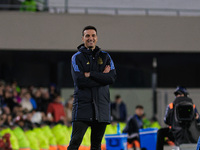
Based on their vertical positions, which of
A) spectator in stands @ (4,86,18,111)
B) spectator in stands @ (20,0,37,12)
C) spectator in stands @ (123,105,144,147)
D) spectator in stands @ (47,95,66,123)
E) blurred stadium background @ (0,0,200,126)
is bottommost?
spectator in stands @ (123,105,144,147)

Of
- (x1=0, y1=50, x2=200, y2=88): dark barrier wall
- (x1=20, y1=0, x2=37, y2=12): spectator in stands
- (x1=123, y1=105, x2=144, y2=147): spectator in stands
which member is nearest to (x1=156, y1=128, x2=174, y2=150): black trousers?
(x1=123, y1=105, x2=144, y2=147): spectator in stands

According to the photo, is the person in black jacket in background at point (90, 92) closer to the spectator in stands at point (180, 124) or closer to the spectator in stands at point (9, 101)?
the spectator in stands at point (180, 124)

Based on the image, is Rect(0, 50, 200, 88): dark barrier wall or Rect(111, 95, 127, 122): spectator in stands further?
Rect(0, 50, 200, 88): dark barrier wall

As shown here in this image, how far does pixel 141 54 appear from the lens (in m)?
20.6

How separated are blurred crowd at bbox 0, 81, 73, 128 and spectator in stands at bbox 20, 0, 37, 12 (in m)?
2.86

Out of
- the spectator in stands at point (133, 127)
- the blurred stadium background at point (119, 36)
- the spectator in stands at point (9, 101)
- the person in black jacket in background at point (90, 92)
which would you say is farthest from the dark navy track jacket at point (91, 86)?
the blurred stadium background at point (119, 36)

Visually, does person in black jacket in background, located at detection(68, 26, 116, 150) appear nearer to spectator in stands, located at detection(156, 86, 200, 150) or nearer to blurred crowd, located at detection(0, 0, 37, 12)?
spectator in stands, located at detection(156, 86, 200, 150)

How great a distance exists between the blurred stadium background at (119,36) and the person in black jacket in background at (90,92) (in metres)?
13.0

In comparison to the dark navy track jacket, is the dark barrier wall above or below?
above

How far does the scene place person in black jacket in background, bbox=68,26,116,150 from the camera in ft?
20.3

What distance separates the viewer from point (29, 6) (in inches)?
773

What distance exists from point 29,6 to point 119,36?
328 cm

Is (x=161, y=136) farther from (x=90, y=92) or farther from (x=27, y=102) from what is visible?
(x=27, y=102)

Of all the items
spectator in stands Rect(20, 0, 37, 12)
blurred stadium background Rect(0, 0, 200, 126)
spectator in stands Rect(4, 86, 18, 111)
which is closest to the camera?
spectator in stands Rect(4, 86, 18, 111)
